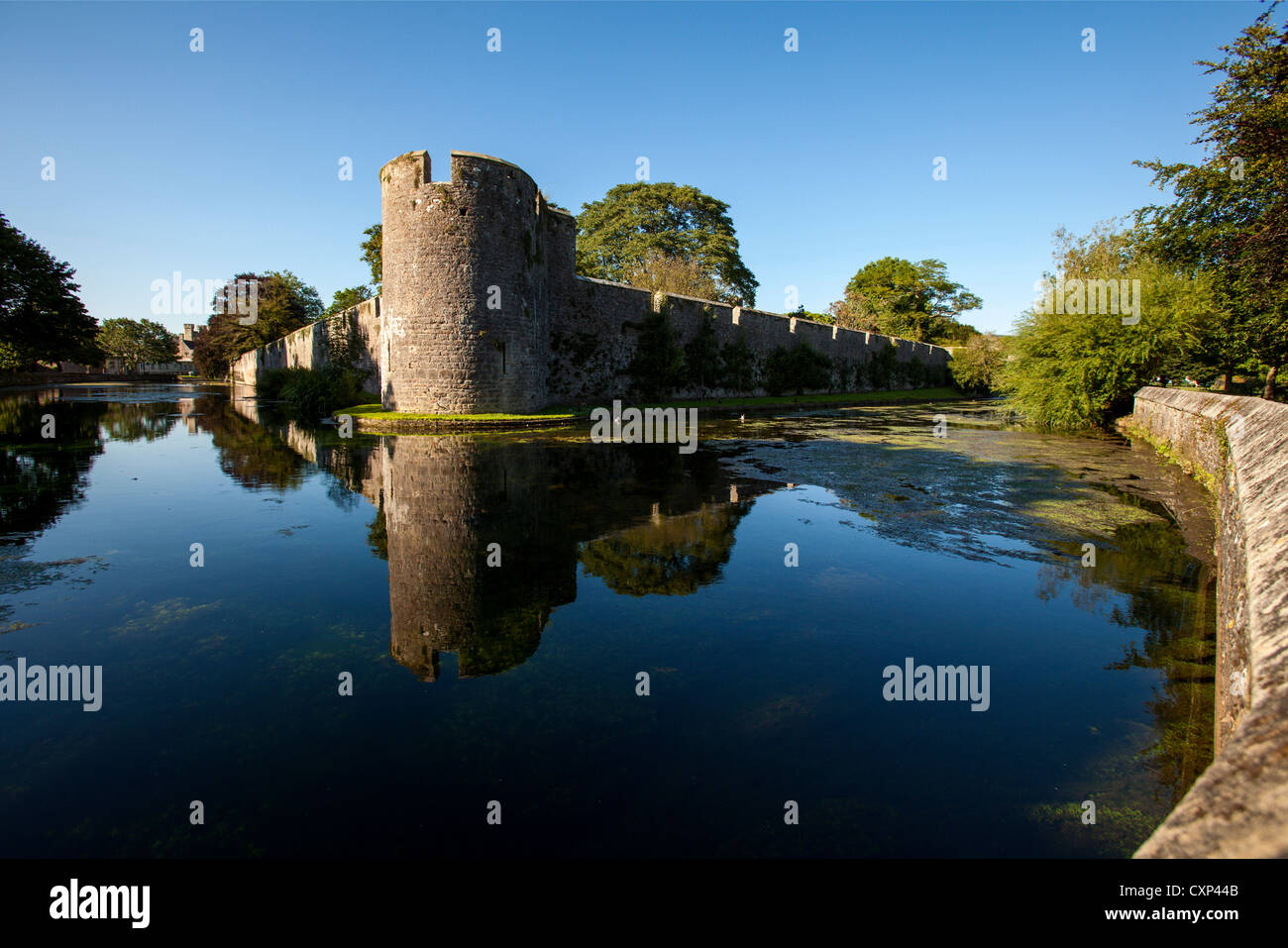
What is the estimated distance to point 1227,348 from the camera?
65.7 feet

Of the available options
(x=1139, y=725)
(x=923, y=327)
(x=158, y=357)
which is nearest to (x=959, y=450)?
(x=1139, y=725)

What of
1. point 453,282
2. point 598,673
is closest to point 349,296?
point 453,282

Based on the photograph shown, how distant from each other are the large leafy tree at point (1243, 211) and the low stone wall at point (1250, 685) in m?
12.7

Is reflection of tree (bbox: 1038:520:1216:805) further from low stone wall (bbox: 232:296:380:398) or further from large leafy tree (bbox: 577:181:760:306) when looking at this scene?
large leafy tree (bbox: 577:181:760:306)

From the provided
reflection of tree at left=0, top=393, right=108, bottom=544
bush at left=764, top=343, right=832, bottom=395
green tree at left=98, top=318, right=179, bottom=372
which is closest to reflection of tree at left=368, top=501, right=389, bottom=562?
reflection of tree at left=0, top=393, right=108, bottom=544

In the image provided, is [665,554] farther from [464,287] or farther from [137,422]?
[137,422]

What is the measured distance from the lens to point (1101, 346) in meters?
17.5

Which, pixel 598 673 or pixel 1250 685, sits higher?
pixel 1250 685

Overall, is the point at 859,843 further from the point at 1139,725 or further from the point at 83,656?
the point at 83,656

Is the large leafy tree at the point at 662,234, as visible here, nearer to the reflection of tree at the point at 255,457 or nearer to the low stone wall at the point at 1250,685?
the reflection of tree at the point at 255,457

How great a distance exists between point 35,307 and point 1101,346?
64317 millimetres

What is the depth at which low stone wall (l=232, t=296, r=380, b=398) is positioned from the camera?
30.0 meters

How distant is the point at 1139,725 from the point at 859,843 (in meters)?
1.98

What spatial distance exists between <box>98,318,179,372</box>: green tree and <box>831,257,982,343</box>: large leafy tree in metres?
120
